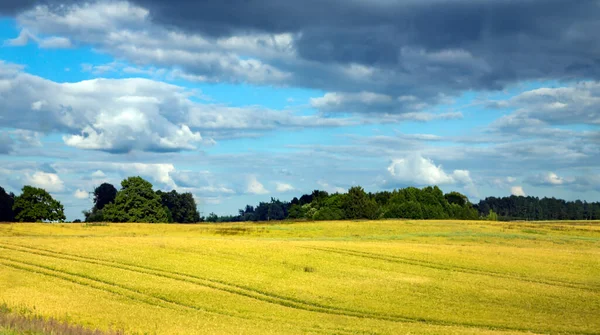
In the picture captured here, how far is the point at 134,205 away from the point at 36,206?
61.6 feet

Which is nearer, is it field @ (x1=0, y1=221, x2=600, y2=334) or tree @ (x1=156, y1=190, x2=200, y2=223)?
field @ (x1=0, y1=221, x2=600, y2=334)

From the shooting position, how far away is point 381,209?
6816 inches

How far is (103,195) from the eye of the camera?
192m

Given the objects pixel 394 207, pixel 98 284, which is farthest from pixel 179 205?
pixel 98 284

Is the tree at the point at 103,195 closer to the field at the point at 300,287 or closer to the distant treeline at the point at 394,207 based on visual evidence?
the distant treeline at the point at 394,207

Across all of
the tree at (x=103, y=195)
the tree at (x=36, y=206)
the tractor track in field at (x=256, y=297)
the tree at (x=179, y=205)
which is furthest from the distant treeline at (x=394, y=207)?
the tractor track in field at (x=256, y=297)

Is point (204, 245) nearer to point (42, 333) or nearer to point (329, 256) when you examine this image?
point (329, 256)

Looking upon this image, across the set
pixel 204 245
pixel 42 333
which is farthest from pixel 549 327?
pixel 204 245

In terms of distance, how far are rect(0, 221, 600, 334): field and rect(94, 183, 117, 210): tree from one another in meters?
129

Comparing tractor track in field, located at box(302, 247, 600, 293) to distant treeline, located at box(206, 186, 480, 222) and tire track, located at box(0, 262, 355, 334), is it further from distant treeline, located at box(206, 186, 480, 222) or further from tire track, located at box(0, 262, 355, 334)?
distant treeline, located at box(206, 186, 480, 222)

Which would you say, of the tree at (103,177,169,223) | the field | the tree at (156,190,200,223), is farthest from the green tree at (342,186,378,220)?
the field

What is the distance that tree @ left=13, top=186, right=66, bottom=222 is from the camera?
115m

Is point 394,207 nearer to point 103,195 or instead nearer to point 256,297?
point 103,195

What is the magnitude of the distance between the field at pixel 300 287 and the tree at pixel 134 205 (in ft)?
191
